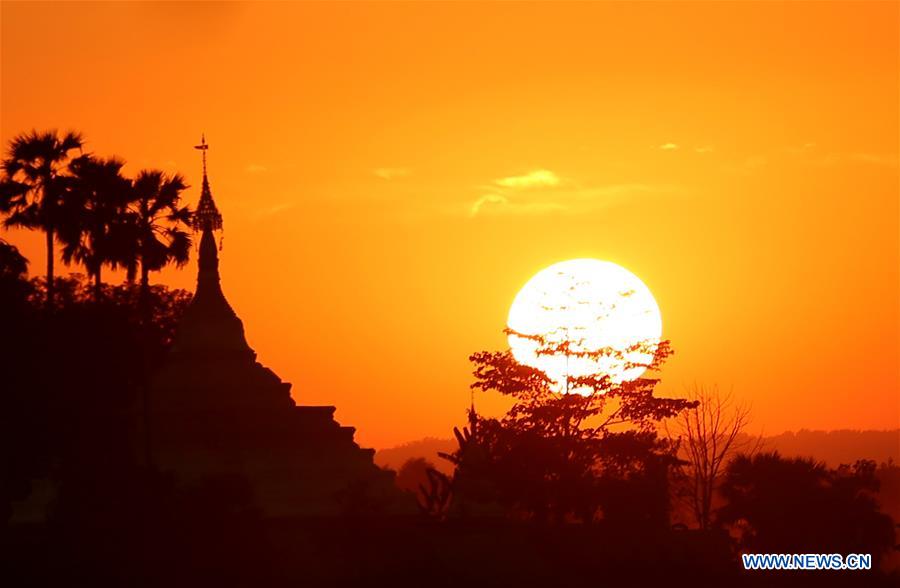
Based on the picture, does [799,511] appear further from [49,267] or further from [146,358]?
[49,267]

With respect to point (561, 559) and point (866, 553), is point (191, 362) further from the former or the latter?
point (866, 553)

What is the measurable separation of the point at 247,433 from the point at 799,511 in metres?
19.6

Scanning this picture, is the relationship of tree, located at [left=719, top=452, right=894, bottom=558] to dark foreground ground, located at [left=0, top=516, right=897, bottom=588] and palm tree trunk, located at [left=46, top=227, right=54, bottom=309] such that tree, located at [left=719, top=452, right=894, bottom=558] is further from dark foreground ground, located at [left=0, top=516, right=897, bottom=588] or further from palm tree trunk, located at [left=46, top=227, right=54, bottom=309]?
palm tree trunk, located at [left=46, top=227, right=54, bottom=309]

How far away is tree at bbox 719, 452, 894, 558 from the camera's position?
63625mm

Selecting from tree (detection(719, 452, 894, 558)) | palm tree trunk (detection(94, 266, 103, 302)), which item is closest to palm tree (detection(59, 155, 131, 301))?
palm tree trunk (detection(94, 266, 103, 302))

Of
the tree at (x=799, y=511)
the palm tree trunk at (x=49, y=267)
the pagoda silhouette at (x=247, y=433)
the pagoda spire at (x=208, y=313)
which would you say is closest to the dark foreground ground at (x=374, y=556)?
the tree at (x=799, y=511)

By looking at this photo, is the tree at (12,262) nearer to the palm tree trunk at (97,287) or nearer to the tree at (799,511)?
the palm tree trunk at (97,287)

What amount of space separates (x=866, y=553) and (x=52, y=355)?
2857 cm

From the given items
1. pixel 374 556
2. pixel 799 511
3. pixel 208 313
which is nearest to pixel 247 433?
pixel 208 313

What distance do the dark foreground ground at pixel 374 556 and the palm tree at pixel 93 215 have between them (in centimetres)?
1366

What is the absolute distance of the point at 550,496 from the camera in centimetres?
6756

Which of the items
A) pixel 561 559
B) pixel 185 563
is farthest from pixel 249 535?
pixel 561 559

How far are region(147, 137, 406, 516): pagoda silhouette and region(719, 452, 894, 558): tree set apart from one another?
40.2ft

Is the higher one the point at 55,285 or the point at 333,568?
the point at 55,285
